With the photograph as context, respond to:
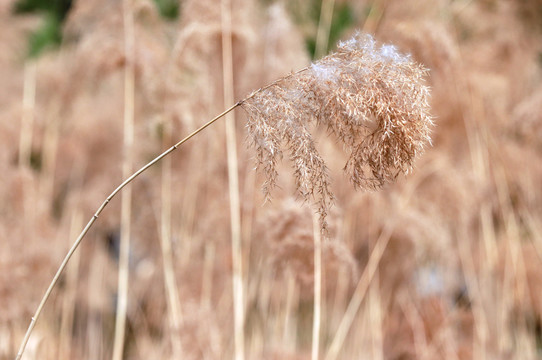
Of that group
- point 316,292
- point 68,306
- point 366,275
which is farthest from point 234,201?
point 68,306

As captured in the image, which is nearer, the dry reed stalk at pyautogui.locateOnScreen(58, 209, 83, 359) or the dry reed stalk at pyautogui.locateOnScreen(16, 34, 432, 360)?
the dry reed stalk at pyautogui.locateOnScreen(16, 34, 432, 360)

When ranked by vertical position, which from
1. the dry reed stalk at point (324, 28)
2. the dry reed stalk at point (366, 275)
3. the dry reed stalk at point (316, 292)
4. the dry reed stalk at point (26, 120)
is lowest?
the dry reed stalk at point (316, 292)

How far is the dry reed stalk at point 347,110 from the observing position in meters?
1.22

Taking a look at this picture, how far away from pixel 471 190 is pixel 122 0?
1.81 m

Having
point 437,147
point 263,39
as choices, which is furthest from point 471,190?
point 263,39

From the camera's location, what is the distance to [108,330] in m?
3.86

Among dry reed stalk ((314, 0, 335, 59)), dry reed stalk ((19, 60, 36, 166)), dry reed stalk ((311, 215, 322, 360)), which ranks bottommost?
dry reed stalk ((311, 215, 322, 360))

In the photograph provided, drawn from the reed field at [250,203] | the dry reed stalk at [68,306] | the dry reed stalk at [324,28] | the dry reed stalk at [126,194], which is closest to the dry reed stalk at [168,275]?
the reed field at [250,203]

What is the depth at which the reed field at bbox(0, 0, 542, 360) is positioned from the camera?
2580 mm

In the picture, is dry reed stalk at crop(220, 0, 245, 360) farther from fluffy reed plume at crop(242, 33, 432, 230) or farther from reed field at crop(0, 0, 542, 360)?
fluffy reed plume at crop(242, 33, 432, 230)

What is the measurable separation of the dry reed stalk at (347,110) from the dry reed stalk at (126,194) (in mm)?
1144

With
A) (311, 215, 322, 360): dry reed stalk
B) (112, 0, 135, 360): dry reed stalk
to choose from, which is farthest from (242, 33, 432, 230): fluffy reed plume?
(112, 0, 135, 360): dry reed stalk

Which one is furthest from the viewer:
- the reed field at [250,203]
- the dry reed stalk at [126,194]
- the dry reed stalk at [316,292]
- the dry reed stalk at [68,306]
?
the dry reed stalk at [68,306]

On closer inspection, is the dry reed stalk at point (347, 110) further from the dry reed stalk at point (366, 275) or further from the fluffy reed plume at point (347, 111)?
the dry reed stalk at point (366, 275)
